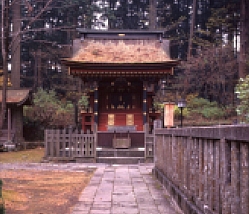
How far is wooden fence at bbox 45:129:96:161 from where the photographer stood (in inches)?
508

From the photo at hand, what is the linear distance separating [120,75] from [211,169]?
499 inches


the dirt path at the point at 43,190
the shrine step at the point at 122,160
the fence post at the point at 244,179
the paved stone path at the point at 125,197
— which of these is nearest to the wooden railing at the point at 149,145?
the shrine step at the point at 122,160

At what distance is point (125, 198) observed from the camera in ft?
19.6

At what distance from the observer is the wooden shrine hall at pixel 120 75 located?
50.2 feet

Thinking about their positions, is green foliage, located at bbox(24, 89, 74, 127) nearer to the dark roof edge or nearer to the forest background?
the forest background

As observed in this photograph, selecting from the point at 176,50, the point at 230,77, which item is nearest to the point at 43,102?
the point at 230,77

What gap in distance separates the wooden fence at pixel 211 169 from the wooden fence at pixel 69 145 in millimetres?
7418

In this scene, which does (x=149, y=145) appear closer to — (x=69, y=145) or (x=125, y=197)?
(x=69, y=145)

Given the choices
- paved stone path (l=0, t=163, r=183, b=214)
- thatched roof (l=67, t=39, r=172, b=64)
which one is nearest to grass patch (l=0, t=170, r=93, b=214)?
paved stone path (l=0, t=163, r=183, b=214)

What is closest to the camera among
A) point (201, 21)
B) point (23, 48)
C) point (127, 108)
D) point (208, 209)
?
point (208, 209)

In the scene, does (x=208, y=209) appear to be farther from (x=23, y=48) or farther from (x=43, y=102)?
(x=23, y=48)

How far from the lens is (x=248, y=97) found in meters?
13.0

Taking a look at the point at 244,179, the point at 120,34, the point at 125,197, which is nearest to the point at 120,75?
the point at 120,34

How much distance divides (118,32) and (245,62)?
10106mm
